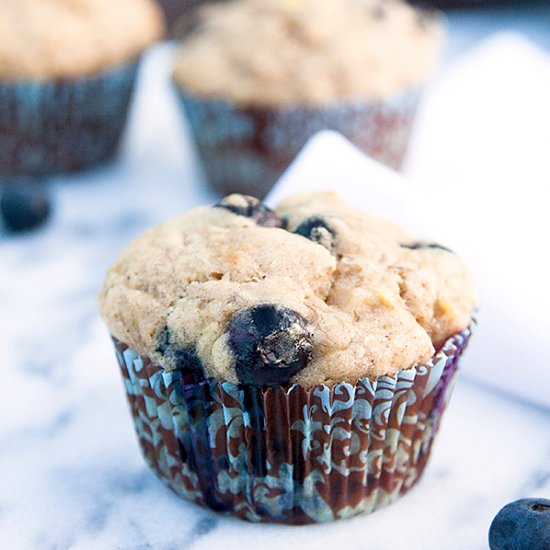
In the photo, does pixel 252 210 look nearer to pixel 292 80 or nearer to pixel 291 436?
pixel 291 436

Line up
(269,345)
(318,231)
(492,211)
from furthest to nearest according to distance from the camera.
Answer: (492,211), (318,231), (269,345)

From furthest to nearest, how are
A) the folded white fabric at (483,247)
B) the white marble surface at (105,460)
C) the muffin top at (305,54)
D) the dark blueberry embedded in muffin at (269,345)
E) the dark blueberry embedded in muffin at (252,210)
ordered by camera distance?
the muffin top at (305,54)
the folded white fabric at (483,247)
the dark blueberry embedded in muffin at (252,210)
the white marble surface at (105,460)
the dark blueberry embedded in muffin at (269,345)

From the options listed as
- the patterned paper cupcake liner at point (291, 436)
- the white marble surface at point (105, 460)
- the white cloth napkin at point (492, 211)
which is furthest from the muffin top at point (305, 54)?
the patterned paper cupcake liner at point (291, 436)

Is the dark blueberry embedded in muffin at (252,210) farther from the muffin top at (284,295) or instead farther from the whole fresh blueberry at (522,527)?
the whole fresh blueberry at (522,527)

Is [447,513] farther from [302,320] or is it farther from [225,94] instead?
[225,94]

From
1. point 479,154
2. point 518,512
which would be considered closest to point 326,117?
point 479,154

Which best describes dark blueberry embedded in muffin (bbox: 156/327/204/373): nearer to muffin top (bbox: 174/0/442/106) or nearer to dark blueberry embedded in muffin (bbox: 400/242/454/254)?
dark blueberry embedded in muffin (bbox: 400/242/454/254)

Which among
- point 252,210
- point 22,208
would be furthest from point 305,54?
point 252,210
